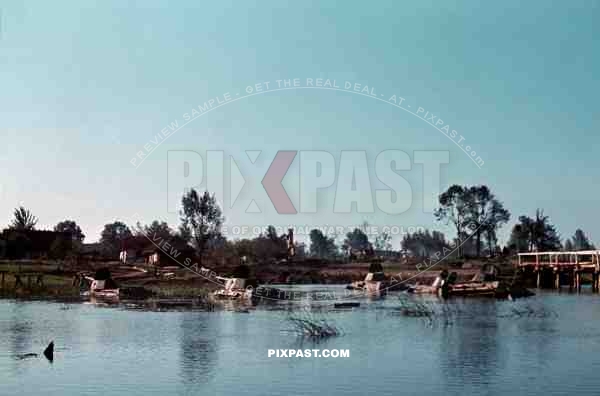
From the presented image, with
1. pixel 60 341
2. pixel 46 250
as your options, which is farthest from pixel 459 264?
pixel 60 341

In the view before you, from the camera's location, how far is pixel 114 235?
5089 inches

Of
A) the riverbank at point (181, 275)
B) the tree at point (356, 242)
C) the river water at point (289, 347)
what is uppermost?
the tree at point (356, 242)

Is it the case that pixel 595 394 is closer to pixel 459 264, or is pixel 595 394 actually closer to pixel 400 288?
pixel 400 288

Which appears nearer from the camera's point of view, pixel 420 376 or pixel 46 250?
pixel 420 376

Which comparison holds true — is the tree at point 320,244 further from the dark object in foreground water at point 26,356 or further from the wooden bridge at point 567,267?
the dark object in foreground water at point 26,356

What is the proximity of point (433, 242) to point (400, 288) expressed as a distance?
5771cm

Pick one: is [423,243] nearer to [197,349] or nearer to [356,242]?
[356,242]

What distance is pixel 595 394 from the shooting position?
23516mm

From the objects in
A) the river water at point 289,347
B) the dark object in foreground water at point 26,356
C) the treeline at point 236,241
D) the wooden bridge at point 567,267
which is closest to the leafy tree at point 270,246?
the treeline at point 236,241

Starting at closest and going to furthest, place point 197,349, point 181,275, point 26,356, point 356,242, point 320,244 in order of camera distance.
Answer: point 26,356, point 197,349, point 181,275, point 356,242, point 320,244

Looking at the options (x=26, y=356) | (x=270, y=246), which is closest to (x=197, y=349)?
(x=26, y=356)

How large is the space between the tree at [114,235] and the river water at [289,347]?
63364 mm

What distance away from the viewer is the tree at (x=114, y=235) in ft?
362

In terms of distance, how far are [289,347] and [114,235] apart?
103 m
